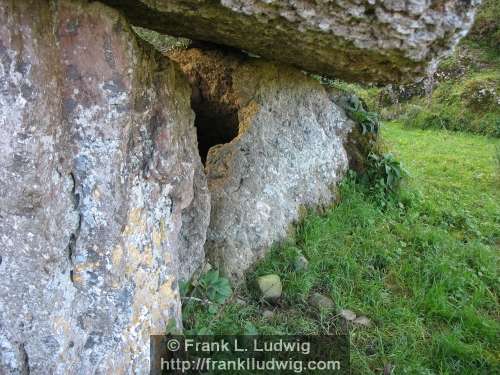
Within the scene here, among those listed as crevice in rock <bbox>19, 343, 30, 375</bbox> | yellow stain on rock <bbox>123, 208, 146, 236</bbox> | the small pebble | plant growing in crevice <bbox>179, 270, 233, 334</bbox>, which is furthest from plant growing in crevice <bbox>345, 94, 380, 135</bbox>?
crevice in rock <bbox>19, 343, 30, 375</bbox>

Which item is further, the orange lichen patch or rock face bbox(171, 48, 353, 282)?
the orange lichen patch

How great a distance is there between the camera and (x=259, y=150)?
363 centimetres

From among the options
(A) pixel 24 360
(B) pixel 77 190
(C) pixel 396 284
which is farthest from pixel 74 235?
(C) pixel 396 284

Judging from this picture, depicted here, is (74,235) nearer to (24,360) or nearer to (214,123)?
(24,360)

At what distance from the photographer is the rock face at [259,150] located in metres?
3.38

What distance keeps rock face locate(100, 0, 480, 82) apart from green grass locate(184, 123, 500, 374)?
1534 millimetres

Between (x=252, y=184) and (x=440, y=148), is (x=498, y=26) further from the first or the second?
(x=252, y=184)

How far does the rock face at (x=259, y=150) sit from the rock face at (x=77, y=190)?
95 cm

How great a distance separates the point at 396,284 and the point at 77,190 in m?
2.45

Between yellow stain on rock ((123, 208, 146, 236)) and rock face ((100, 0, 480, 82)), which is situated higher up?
rock face ((100, 0, 480, 82))

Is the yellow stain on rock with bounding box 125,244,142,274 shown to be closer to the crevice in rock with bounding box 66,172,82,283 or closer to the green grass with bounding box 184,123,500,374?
the crevice in rock with bounding box 66,172,82,283

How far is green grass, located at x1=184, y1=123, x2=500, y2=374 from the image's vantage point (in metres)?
2.76

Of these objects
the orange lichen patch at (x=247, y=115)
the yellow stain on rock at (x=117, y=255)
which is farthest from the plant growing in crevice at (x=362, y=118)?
the yellow stain on rock at (x=117, y=255)

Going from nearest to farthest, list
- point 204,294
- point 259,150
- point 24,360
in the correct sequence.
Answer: point 24,360 → point 204,294 → point 259,150
